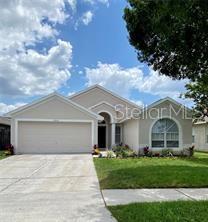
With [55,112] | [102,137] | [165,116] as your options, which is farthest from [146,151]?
[102,137]

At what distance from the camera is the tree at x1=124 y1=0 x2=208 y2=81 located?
864 cm

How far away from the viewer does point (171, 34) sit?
9.91m

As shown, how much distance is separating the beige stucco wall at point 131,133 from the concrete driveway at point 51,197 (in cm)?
1047

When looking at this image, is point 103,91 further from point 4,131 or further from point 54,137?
point 4,131

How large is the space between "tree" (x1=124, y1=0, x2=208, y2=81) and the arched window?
985cm

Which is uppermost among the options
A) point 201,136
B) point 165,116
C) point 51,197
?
point 165,116

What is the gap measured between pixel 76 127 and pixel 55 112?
2.01 metres

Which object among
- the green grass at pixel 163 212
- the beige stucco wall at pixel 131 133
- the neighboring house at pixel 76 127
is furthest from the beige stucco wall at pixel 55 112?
the green grass at pixel 163 212

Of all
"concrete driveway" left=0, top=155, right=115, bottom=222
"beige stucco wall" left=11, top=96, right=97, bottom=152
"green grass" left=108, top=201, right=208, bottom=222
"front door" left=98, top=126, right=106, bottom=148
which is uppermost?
"beige stucco wall" left=11, top=96, right=97, bottom=152

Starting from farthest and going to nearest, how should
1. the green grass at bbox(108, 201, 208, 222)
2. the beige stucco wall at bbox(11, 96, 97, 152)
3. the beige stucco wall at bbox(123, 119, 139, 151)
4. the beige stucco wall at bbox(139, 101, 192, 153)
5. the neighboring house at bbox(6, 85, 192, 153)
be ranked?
1. the beige stucco wall at bbox(11, 96, 97, 152)
2. the beige stucco wall at bbox(123, 119, 139, 151)
3. the neighboring house at bbox(6, 85, 192, 153)
4. the beige stucco wall at bbox(139, 101, 192, 153)
5. the green grass at bbox(108, 201, 208, 222)

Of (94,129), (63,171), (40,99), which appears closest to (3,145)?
(40,99)

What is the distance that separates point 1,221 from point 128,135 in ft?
68.2

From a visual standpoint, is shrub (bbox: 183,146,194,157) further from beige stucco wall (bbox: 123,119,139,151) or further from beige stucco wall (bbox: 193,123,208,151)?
beige stucco wall (bbox: 193,123,208,151)

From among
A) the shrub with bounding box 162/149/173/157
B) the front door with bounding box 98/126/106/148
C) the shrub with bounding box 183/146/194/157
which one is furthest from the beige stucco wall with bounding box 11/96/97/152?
the shrub with bounding box 183/146/194/157
